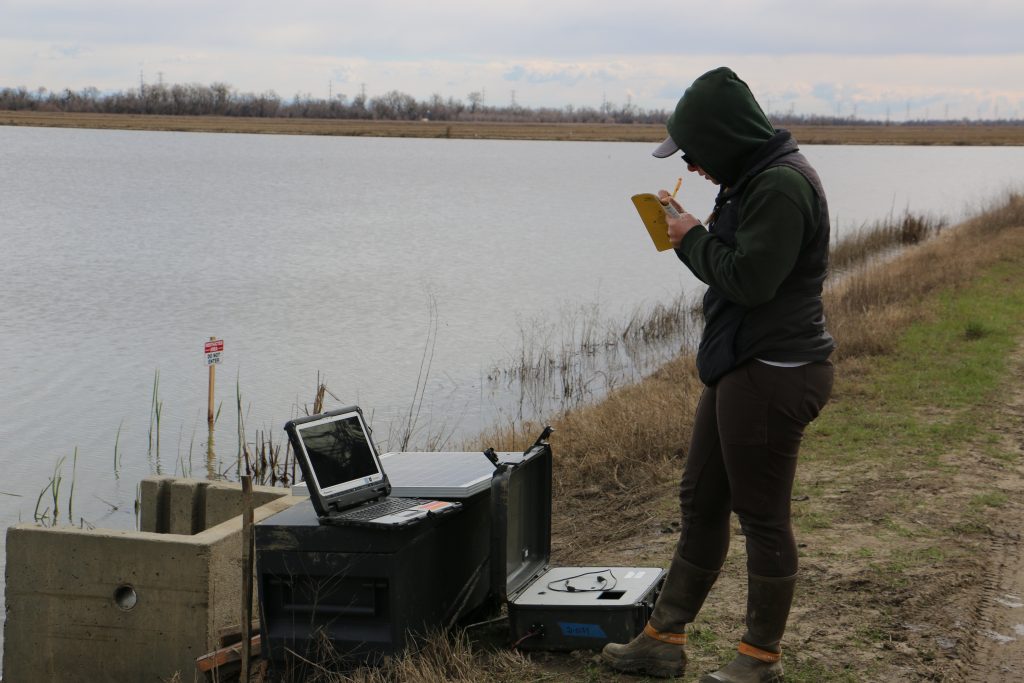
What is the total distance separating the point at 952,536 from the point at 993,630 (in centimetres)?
119

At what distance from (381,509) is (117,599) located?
2032 mm

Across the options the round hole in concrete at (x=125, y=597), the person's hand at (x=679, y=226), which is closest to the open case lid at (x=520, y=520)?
the person's hand at (x=679, y=226)

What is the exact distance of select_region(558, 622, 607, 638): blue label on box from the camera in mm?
4203

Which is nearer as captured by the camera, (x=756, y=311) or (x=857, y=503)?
(x=756, y=311)

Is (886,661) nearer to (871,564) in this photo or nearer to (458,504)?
(871,564)

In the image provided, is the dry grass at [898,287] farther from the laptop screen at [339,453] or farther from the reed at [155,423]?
the laptop screen at [339,453]

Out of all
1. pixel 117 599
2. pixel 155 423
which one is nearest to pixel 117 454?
pixel 155 423

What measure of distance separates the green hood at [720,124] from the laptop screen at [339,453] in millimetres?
1605

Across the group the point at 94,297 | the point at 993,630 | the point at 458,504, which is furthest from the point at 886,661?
the point at 94,297

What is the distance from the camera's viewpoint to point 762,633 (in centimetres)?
370

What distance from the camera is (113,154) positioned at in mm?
60031

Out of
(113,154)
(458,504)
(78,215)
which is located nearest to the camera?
(458,504)

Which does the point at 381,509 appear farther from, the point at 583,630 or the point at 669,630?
the point at 669,630

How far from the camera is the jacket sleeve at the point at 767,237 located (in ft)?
10.8
